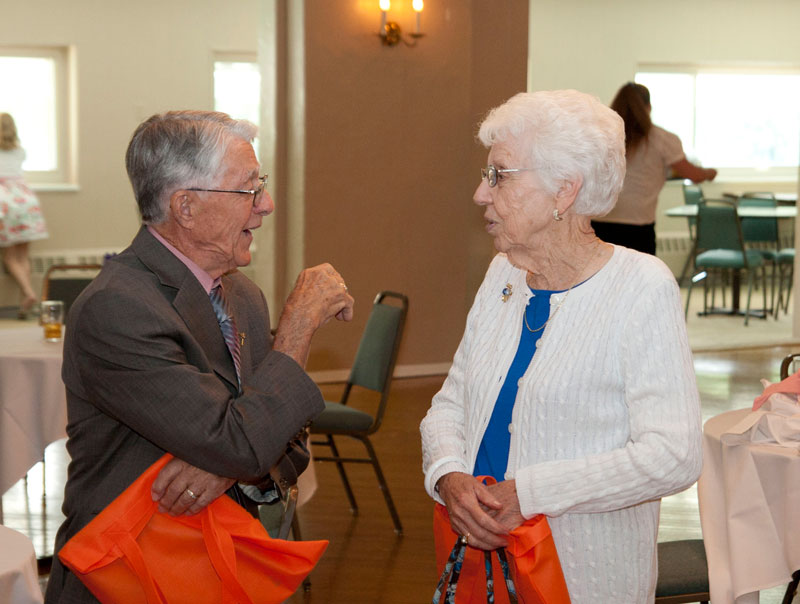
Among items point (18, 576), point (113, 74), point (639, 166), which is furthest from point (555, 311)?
point (113, 74)

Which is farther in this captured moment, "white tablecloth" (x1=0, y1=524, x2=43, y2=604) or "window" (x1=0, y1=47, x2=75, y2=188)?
"window" (x1=0, y1=47, x2=75, y2=188)

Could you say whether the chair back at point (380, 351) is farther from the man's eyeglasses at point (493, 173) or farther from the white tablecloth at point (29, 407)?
the man's eyeglasses at point (493, 173)

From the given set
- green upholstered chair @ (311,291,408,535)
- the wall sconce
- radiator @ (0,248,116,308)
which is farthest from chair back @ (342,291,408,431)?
radiator @ (0,248,116,308)

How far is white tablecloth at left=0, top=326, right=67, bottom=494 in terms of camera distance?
3.82 meters

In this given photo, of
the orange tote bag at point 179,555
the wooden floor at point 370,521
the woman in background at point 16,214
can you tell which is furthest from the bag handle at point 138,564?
the woman in background at point 16,214

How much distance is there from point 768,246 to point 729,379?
5.13 m

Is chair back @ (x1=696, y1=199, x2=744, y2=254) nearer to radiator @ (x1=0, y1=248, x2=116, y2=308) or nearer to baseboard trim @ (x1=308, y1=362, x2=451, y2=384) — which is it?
baseboard trim @ (x1=308, y1=362, x2=451, y2=384)

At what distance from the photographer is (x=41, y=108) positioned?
10.2 metres

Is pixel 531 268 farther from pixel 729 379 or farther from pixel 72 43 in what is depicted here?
pixel 72 43

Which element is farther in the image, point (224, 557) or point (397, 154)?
point (397, 154)

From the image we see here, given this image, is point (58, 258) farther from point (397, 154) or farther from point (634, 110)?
point (634, 110)

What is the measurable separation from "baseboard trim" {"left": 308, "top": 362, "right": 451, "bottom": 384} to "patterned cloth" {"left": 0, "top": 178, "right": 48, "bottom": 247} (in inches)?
146

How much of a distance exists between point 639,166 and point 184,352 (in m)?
5.14

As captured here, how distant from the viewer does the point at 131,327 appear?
169cm
